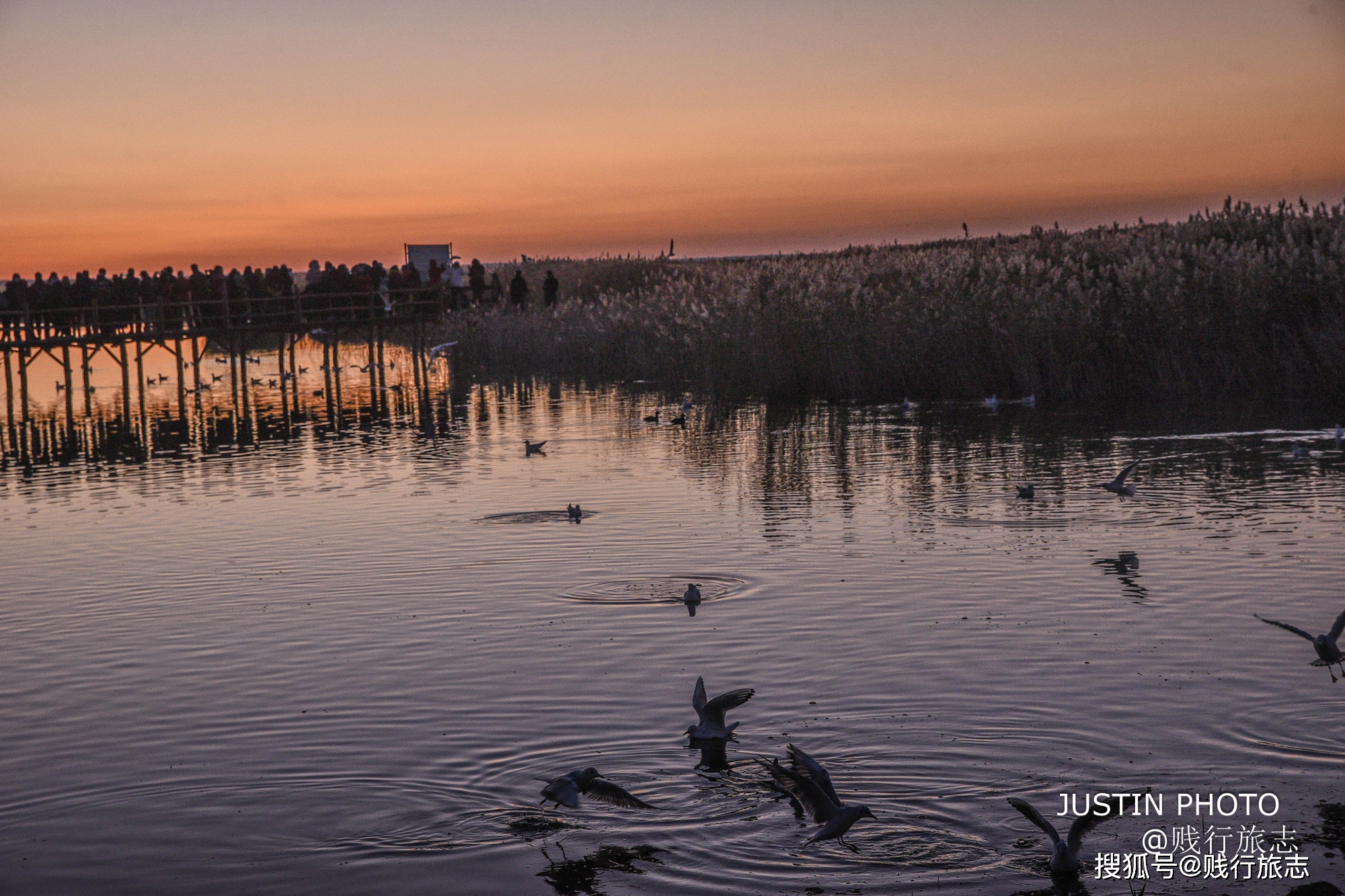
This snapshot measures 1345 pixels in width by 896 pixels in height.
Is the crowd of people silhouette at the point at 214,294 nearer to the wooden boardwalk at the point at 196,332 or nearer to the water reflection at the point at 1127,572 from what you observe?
the wooden boardwalk at the point at 196,332

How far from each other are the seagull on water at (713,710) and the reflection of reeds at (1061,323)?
18.9 m

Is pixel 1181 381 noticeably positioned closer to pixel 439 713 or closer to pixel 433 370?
pixel 439 713

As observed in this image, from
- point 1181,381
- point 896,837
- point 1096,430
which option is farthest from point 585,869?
point 1181,381

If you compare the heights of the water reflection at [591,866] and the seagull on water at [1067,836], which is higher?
the seagull on water at [1067,836]

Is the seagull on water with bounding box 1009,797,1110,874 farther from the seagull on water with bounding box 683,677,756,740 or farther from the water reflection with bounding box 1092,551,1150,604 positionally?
the water reflection with bounding box 1092,551,1150,604

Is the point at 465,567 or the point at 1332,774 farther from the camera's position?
the point at 465,567

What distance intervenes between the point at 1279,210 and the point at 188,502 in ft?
74.5

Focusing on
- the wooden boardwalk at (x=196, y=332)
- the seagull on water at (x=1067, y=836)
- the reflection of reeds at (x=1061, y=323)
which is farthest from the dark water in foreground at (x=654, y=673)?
the wooden boardwalk at (x=196, y=332)

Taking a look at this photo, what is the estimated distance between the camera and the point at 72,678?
34.5ft

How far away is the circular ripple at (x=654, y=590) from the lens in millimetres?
12430

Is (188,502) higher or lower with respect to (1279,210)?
lower

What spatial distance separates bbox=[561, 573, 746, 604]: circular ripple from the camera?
40.8 feet

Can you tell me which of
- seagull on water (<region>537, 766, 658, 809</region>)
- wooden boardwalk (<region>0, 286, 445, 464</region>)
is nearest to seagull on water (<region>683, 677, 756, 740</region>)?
seagull on water (<region>537, 766, 658, 809</region>)

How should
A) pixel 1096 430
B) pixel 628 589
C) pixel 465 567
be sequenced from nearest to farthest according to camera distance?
pixel 628 589, pixel 465 567, pixel 1096 430
